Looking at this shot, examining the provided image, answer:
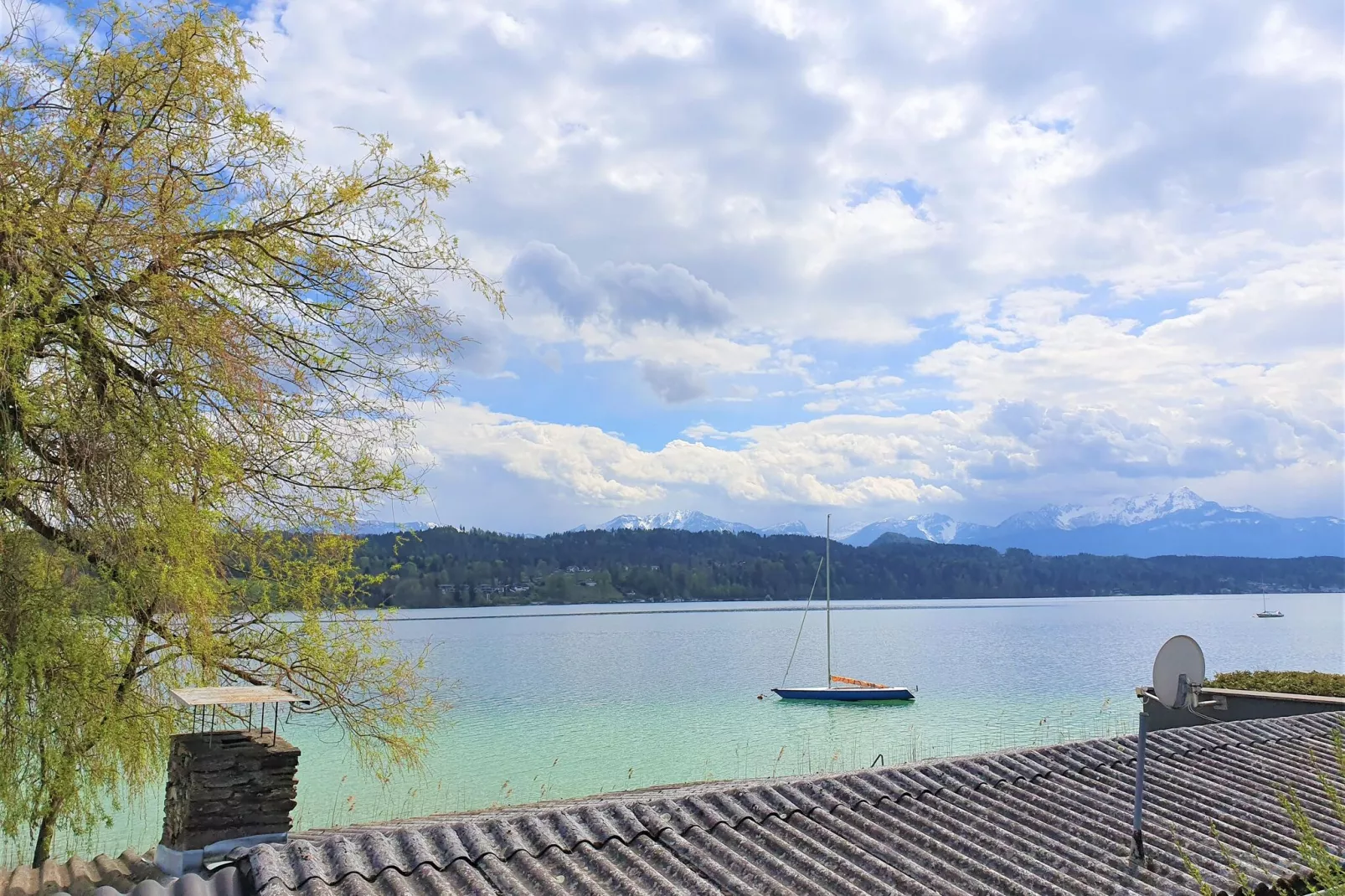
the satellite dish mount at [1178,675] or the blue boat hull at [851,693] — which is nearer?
the satellite dish mount at [1178,675]

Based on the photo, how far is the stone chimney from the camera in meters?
7.01

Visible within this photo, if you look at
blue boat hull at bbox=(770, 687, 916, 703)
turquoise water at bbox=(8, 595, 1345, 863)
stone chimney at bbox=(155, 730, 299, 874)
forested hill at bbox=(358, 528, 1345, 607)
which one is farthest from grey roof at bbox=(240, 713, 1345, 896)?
forested hill at bbox=(358, 528, 1345, 607)

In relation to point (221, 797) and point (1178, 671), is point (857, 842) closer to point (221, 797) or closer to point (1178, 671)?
point (1178, 671)

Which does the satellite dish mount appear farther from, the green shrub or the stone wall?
the green shrub

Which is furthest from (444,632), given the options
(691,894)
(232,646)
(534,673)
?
(691,894)

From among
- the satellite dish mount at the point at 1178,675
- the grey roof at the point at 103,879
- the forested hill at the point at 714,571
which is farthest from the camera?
the forested hill at the point at 714,571

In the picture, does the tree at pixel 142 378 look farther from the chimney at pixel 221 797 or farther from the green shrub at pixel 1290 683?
the green shrub at pixel 1290 683

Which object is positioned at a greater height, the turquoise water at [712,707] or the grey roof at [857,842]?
the grey roof at [857,842]

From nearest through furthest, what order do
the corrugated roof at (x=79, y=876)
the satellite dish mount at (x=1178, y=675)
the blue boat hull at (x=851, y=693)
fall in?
the satellite dish mount at (x=1178, y=675)
the corrugated roof at (x=79, y=876)
the blue boat hull at (x=851, y=693)

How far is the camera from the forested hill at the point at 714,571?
131m

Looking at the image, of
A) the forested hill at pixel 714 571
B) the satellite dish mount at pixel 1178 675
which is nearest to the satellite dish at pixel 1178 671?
the satellite dish mount at pixel 1178 675

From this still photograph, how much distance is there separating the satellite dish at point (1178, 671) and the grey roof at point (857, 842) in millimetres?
928

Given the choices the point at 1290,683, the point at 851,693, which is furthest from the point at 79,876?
the point at 851,693

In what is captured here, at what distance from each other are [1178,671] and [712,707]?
3683 centimetres
